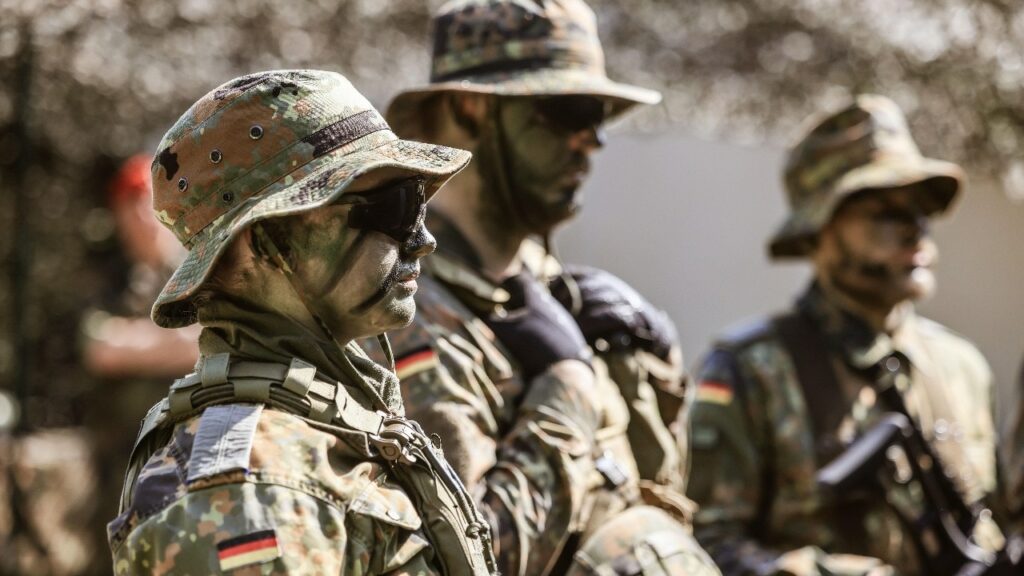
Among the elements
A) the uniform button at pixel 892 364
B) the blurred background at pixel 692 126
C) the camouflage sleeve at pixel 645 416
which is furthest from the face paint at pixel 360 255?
the blurred background at pixel 692 126

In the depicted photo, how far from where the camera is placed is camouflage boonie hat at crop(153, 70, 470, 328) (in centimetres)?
296

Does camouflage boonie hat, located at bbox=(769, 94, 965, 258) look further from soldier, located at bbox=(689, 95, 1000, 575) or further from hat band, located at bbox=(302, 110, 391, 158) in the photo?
hat band, located at bbox=(302, 110, 391, 158)

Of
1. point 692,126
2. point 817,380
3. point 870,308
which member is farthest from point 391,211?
point 692,126

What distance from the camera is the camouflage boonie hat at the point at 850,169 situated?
251 inches

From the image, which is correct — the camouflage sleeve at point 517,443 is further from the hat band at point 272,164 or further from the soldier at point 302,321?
the hat band at point 272,164

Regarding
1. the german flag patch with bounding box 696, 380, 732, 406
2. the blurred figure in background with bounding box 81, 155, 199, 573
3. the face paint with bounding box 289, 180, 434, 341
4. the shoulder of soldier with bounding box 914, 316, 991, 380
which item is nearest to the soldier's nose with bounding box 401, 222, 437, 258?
the face paint with bounding box 289, 180, 434, 341

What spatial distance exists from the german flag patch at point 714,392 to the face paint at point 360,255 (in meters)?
3.07

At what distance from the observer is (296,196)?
2.90 metres

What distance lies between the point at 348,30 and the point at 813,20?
2791 millimetres

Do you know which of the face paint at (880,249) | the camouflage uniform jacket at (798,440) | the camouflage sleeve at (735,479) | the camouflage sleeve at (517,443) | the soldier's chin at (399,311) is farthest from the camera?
the face paint at (880,249)

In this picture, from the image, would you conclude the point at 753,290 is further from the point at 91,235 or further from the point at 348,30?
the point at 91,235

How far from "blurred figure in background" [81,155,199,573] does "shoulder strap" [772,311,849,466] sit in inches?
120

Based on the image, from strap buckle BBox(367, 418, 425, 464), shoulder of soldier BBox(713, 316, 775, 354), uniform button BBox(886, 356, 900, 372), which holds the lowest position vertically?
strap buckle BBox(367, 418, 425, 464)

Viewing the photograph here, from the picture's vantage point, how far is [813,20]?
9789mm
